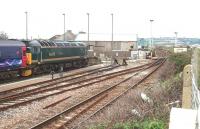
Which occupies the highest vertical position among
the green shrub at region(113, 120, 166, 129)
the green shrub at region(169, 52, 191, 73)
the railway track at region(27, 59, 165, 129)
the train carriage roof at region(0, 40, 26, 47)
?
the train carriage roof at region(0, 40, 26, 47)

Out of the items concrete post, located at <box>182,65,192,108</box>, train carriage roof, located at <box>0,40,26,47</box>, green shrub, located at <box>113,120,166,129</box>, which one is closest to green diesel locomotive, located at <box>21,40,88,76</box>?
train carriage roof, located at <box>0,40,26,47</box>

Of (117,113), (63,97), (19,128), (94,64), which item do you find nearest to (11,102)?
(63,97)

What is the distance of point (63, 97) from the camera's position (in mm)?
20500

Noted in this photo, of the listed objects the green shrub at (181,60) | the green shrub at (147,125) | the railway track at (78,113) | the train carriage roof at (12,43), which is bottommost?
the railway track at (78,113)

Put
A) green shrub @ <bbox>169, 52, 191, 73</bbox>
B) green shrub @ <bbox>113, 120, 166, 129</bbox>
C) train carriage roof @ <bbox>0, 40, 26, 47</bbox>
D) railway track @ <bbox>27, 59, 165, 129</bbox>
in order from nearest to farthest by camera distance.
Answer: green shrub @ <bbox>113, 120, 166, 129</bbox>, railway track @ <bbox>27, 59, 165, 129</bbox>, green shrub @ <bbox>169, 52, 191, 73</bbox>, train carriage roof @ <bbox>0, 40, 26, 47</bbox>

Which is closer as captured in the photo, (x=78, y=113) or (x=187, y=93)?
(x=187, y=93)

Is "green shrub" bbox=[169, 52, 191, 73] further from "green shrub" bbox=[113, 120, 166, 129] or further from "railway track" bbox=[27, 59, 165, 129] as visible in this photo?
"green shrub" bbox=[113, 120, 166, 129]

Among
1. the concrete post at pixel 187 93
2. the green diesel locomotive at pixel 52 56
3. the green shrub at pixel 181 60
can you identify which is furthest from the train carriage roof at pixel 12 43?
the concrete post at pixel 187 93

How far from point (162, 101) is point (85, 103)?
7.11m

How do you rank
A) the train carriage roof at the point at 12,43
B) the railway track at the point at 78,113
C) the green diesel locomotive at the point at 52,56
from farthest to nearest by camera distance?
the green diesel locomotive at the point at 52,56, the train carriage roof at the point at 12,43, the railway track at the point at 78,113

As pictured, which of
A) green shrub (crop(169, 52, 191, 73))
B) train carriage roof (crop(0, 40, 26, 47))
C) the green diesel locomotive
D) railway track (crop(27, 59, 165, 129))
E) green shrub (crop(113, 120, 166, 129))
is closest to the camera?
green shrub (crop(113, 120, 166, 129))

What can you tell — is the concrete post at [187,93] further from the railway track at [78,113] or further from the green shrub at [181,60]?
the green shrub at [181,60]

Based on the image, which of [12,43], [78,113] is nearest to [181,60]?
[78,113]

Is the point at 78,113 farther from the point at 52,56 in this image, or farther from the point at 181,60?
the point at 52,56
